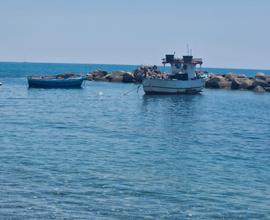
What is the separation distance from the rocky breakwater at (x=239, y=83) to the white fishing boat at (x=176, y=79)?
856 inches

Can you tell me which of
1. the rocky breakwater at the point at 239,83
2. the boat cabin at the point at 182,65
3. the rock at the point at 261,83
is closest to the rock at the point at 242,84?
the rocky breakwater at the point at 239,83

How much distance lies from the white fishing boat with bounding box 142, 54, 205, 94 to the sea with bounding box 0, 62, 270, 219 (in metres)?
23.7

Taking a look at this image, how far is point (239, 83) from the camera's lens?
10612cm

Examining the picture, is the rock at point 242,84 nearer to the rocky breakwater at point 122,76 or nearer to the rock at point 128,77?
the rocky breakwater at point 122,76

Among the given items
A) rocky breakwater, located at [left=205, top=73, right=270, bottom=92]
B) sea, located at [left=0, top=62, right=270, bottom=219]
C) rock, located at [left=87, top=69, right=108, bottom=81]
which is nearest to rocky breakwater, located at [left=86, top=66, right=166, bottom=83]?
rock, located at [left=87, top=69, right=108, bottom=81]

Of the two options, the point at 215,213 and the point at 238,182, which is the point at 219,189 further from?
the point at 215,213

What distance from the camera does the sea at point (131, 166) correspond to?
68.0 ft

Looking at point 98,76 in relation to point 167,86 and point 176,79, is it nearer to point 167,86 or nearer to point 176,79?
point 176,79

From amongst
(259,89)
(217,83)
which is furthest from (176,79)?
(259,89)

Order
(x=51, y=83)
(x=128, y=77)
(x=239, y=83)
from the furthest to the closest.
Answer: (x=128, y=77) → (x=239, y=83) → (x=51, y=83)

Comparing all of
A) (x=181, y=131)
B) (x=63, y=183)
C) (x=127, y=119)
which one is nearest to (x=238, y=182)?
(x=63, y=183)

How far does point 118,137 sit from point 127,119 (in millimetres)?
13759

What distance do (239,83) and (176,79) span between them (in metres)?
25.1

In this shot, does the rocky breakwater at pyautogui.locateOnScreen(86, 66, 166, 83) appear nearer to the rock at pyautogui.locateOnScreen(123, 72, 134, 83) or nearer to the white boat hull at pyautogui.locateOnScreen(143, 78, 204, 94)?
the rock at pyautogui.locateOnScreen(123, 72, 134, 83)
